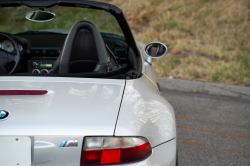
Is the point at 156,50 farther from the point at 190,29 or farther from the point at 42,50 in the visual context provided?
the point at 190,29

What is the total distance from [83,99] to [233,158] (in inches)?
85.4

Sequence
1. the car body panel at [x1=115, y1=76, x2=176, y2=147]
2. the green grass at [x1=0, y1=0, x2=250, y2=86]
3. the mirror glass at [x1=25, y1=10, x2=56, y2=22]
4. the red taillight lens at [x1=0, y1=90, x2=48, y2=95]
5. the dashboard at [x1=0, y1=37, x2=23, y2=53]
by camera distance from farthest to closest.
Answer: the green grass at [x1=0, y1=0, x2=250, y2=86] → the dashboard at [x1=0, y1=37, x2=23, y2=53] → the mirror glass at [x1=25, y1=10, x2=56, y2=22] → the red taillight lens at [x1=0, y1=90, x2=48, y2=95] → the car body panel at [x1=115, y1=76, x2=176, y2=147]

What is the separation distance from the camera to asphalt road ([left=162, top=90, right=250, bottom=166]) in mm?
3178

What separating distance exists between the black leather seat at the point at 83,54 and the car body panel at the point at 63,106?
0.33 meters

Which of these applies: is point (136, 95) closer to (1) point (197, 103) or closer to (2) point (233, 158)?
(2) point (233, 158)

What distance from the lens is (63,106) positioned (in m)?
1.58

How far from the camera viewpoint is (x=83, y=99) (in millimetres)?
1677

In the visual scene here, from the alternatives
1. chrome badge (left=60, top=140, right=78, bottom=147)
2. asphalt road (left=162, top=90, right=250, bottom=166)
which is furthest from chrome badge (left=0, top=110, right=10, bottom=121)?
asphalt road (left=162, top=90, right=250, bottom=166)

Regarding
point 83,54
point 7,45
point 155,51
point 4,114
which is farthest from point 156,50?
point 4,114

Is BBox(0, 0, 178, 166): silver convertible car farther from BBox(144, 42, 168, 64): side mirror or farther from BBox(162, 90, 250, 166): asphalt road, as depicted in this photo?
BBox(162, 90, 250, 166): asphalt road

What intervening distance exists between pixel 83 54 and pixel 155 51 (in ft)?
3.53

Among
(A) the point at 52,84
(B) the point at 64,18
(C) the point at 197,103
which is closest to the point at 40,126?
(A) the point at 52,84

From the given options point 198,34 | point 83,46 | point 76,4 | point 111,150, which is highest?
point 76,4

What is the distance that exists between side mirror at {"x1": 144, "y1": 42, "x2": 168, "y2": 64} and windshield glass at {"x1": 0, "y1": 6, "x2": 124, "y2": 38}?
1.08 feet
